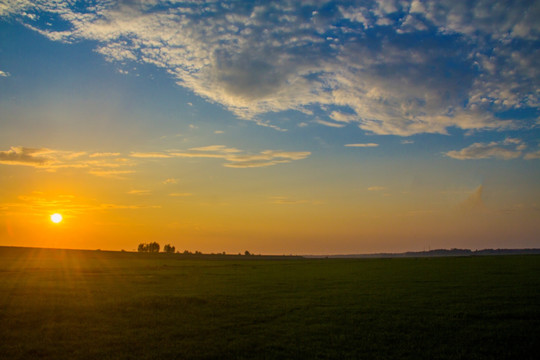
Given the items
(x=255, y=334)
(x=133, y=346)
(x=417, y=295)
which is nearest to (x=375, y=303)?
(x=417, y=295)

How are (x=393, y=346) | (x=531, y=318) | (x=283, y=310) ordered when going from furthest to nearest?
1. (x=283, y=310)
2. (x=531, y=318)
3. (x=393, y=346)

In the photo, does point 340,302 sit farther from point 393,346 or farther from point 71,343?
point 71,343

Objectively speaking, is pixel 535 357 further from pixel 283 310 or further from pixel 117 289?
pixel 117 289

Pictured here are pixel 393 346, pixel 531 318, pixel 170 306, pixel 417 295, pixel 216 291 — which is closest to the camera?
pixel 393 346

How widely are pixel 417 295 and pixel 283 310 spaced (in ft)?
35.2

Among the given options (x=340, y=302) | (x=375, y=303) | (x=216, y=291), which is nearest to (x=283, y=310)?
(x=340, y=302)

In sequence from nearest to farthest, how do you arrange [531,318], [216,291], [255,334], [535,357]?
1. [535,357]
2. [255,334]
3. [531,318]
4. [216,291]

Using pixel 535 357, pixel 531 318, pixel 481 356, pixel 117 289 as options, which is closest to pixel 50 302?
pixel 117 289

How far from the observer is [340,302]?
2409 centimetres

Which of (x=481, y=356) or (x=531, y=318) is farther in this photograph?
(x=531, y=318)

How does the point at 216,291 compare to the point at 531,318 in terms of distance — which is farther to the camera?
the point at 216,291

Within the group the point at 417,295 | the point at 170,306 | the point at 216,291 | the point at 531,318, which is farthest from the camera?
the point at 216,291

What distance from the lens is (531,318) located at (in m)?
18.3

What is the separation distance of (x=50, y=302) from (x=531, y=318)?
2779 cm
